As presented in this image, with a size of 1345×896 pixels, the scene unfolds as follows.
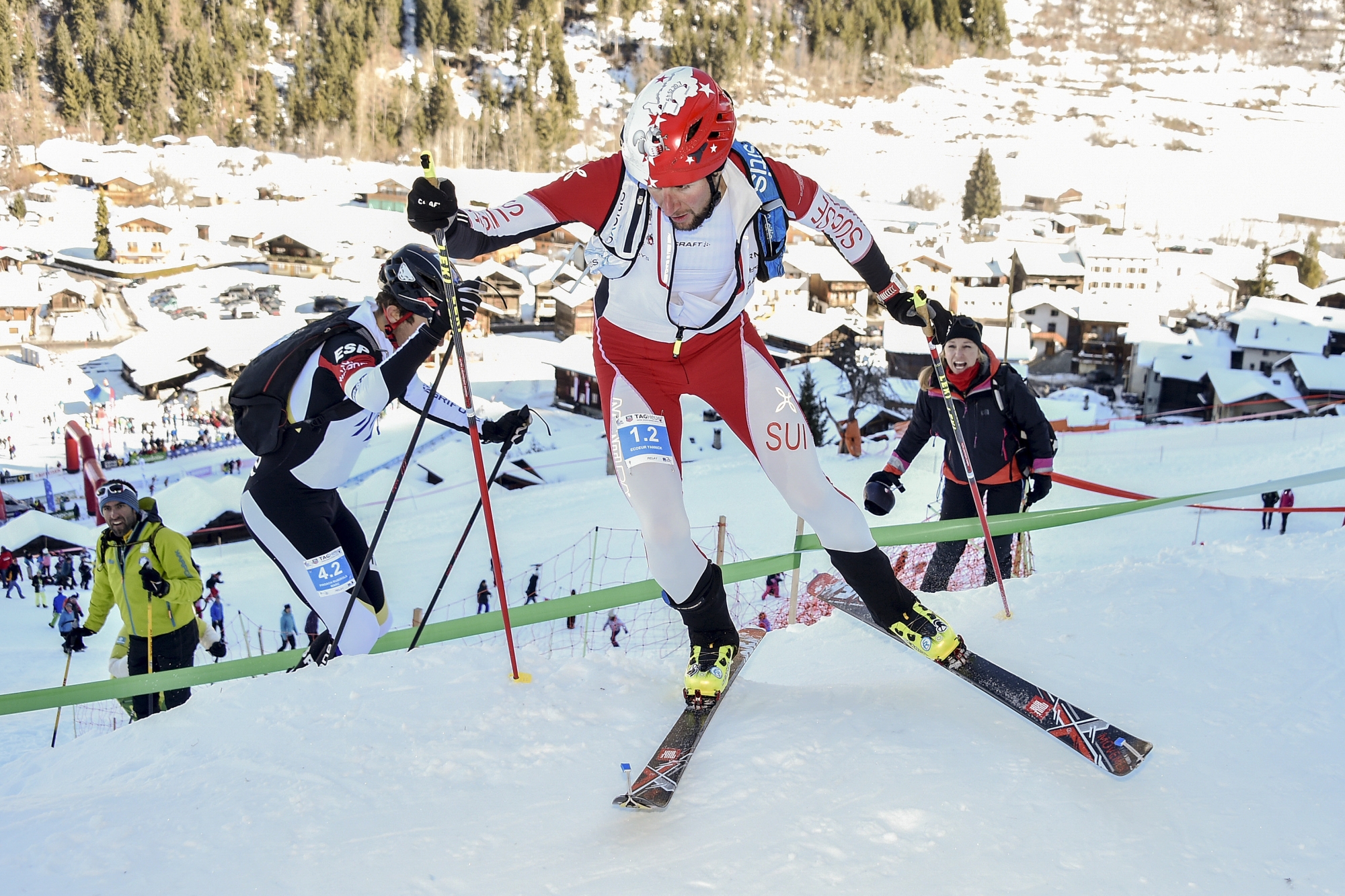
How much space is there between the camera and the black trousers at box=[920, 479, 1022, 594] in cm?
518

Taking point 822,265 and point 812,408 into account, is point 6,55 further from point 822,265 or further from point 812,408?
point 812,408

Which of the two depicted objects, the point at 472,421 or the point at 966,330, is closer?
the point at 472,421

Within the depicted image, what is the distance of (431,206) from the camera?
118 inches

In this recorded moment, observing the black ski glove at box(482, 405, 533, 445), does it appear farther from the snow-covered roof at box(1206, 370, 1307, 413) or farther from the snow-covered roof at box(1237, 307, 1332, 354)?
the snow-covered roof at box(1237, 307, 1332, 354)

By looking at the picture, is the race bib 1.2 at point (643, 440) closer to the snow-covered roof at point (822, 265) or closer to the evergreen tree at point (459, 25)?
the snow-covered roof at point (822, 265)

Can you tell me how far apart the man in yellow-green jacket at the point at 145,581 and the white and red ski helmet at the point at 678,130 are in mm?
2875

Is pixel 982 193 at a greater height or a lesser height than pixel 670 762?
greater

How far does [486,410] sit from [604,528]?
1214 centimetres

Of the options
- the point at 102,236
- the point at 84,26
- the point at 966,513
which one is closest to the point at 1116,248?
the point at 966,513

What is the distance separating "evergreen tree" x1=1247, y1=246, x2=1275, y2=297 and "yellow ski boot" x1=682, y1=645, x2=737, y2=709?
51660 millimetres

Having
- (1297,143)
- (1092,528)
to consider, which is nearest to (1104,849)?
(1092,528)

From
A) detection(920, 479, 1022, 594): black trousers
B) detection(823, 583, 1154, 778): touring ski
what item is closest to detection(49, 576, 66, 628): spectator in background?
detection(920, 479, 1022, 594): black trousers

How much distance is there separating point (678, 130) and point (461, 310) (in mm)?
992

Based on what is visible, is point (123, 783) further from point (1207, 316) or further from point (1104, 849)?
point (1207, 316)
